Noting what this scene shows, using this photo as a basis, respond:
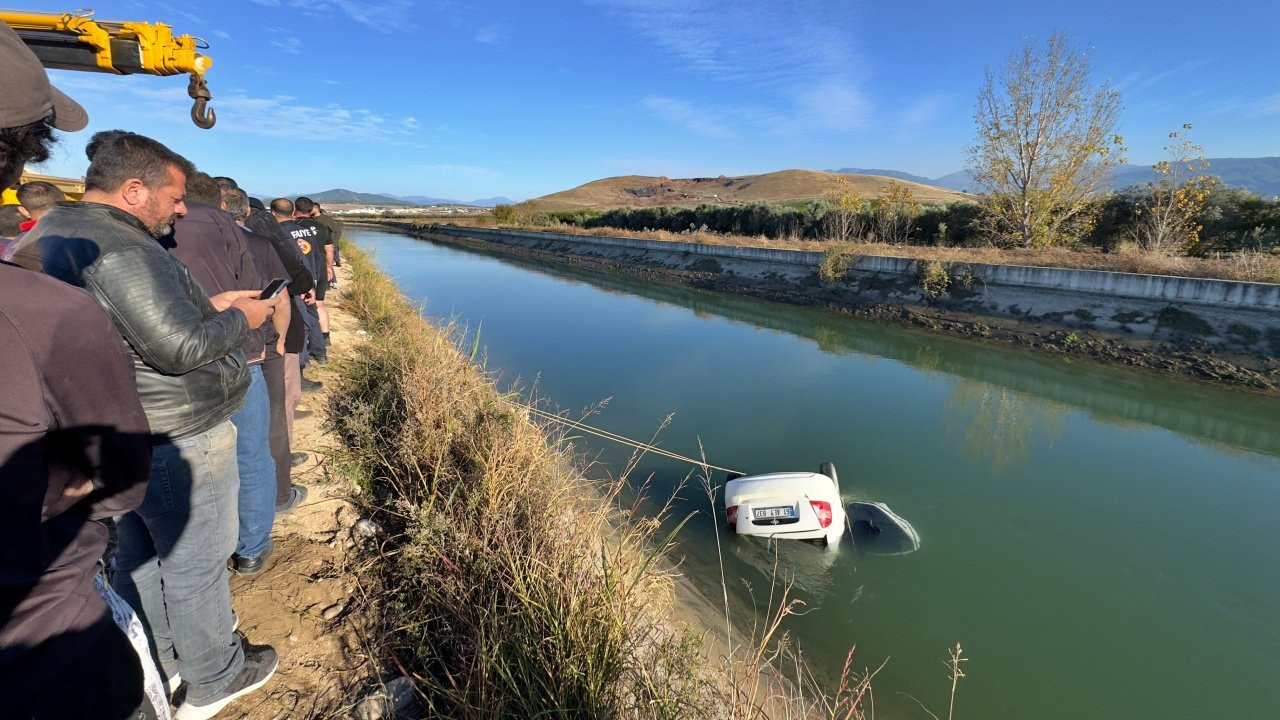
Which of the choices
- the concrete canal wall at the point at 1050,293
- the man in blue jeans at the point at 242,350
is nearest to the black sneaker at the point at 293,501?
the man in blue jeans at the point at 242,350

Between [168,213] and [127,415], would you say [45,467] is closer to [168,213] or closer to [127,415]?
[127,415]

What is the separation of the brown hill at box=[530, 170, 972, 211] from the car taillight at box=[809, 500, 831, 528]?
52.8 m

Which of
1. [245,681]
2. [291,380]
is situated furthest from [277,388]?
[245,681]

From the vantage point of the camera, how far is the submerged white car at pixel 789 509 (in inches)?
178

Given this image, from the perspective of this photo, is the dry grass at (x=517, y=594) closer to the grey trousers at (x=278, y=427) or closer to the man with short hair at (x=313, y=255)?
the grey trousers at (x=278, y=427)

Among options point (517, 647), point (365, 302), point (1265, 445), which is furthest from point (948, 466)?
point (365, 302)

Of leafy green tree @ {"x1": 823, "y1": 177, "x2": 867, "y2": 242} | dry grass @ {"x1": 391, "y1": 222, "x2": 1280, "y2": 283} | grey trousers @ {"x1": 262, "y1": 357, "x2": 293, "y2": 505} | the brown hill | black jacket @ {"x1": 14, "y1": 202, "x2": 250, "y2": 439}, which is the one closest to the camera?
black jacket @ {"x1": 14, "y1": 202, "x2": 250, "y2": 439}

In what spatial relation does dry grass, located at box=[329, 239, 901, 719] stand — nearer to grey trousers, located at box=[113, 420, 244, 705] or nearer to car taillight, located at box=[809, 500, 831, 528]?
grey trousers, located at box=[113, 420, 244, 705]

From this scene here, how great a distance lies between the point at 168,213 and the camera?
199cm

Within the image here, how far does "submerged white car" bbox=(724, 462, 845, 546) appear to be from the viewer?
453 cm

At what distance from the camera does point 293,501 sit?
135 inches

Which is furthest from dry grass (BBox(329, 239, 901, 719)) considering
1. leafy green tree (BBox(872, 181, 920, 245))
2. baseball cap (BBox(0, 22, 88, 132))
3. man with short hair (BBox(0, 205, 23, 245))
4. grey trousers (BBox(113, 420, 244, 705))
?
leafy green tree (BBox(872, 181, 920, 245))

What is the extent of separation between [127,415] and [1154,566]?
6.64 metres

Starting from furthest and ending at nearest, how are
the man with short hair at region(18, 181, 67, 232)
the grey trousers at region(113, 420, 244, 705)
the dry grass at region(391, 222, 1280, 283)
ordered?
the dry grass at region(391, 222, 1280, 283) → the man with short hair at region(18, 181, 67, 232) → the grey trousers at region(113, 420, 244, 705)
